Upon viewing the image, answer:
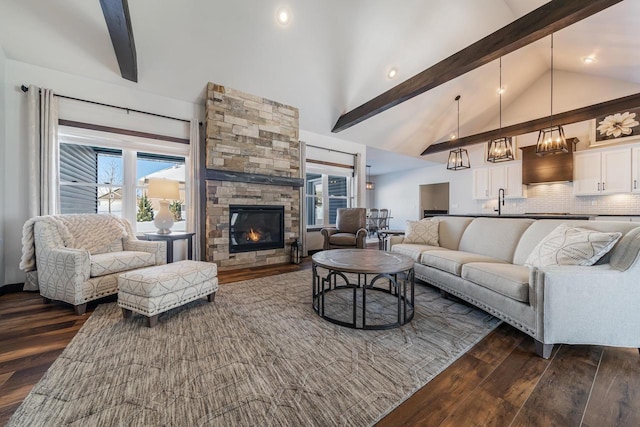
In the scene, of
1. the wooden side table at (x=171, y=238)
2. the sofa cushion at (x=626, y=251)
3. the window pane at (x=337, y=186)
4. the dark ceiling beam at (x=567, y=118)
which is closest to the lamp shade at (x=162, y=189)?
the wooden side table at (x=171, y=238)

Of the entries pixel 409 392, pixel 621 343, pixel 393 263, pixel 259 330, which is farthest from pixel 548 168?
pixel 259 330

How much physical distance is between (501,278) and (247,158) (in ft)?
12.6

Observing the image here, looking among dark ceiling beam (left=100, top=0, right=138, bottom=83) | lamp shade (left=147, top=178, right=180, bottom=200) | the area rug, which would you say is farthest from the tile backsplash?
dark ceiling beam (left=100, top=0, right=138, bottom=83)

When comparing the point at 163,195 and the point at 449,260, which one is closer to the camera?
the point at 449,260

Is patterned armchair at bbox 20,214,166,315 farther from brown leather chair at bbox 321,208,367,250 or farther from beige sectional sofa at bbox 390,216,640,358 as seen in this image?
beige sectional sofa at bbox 390,216,640,358

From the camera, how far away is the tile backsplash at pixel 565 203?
5008mm

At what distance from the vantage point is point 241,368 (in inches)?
60.7

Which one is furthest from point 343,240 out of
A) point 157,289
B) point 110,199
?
point 110,199

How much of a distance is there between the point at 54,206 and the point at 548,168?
9190 millimetres

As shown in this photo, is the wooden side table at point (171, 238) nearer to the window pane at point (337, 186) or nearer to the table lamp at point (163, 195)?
the table lamp at point (163, 195)

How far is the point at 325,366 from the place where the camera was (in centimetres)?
156

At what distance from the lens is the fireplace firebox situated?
420 centimetres

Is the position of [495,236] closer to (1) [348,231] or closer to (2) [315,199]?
(1) [348,231]

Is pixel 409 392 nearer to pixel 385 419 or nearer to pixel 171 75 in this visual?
pixel 385 419
